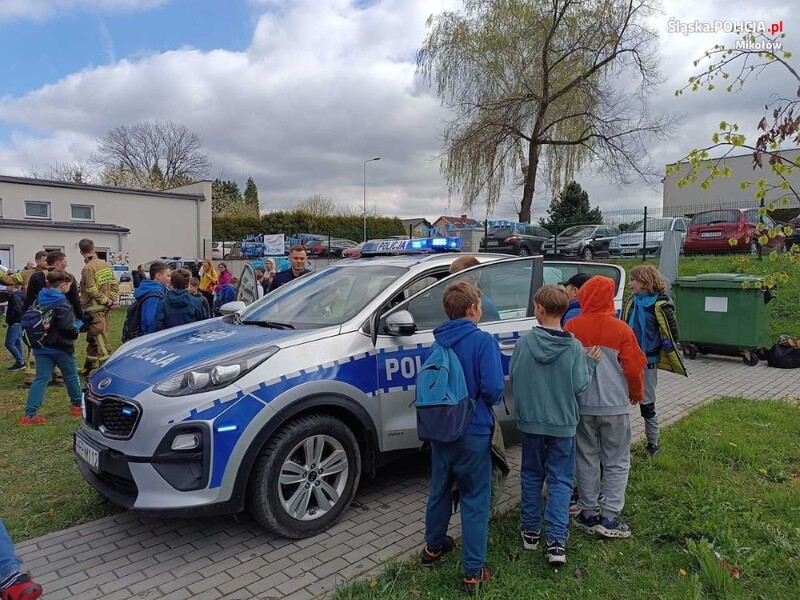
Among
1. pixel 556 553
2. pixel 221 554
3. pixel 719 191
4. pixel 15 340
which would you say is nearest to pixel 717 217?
pixel 556 553

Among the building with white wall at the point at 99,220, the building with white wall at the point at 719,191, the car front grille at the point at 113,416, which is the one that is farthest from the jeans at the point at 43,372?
the building with white wall at the point at 99,220

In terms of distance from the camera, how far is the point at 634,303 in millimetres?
4664

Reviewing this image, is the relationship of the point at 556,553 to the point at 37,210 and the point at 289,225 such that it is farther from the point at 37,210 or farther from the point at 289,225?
the point at 289,225

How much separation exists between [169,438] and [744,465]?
421 cm

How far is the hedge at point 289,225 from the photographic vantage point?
39.0m

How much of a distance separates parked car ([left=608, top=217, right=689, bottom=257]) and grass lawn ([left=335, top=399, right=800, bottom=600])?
14.3 meters

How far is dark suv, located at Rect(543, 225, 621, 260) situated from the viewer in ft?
67.2

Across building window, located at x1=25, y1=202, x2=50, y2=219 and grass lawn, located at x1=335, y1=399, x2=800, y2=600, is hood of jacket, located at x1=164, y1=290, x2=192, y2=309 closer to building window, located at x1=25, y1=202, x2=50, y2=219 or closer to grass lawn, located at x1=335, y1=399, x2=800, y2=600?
grass lawn, located at x1=335, y1=399, x2=800, y2=600

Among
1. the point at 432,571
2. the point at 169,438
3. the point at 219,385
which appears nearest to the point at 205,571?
the point at 169,438

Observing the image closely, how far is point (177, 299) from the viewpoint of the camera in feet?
19.9

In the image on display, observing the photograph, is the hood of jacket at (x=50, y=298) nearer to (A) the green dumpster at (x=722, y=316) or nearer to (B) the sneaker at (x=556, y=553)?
(B) the sneaker at (x=556, y=553)

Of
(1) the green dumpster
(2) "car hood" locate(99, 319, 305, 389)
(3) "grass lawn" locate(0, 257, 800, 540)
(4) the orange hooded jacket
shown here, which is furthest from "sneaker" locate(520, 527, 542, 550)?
(1) the green dumpster

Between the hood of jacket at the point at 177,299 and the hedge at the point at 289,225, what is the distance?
32.9 metres

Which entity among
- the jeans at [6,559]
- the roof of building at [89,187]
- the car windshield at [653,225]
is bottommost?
the jeans at [6,559]
